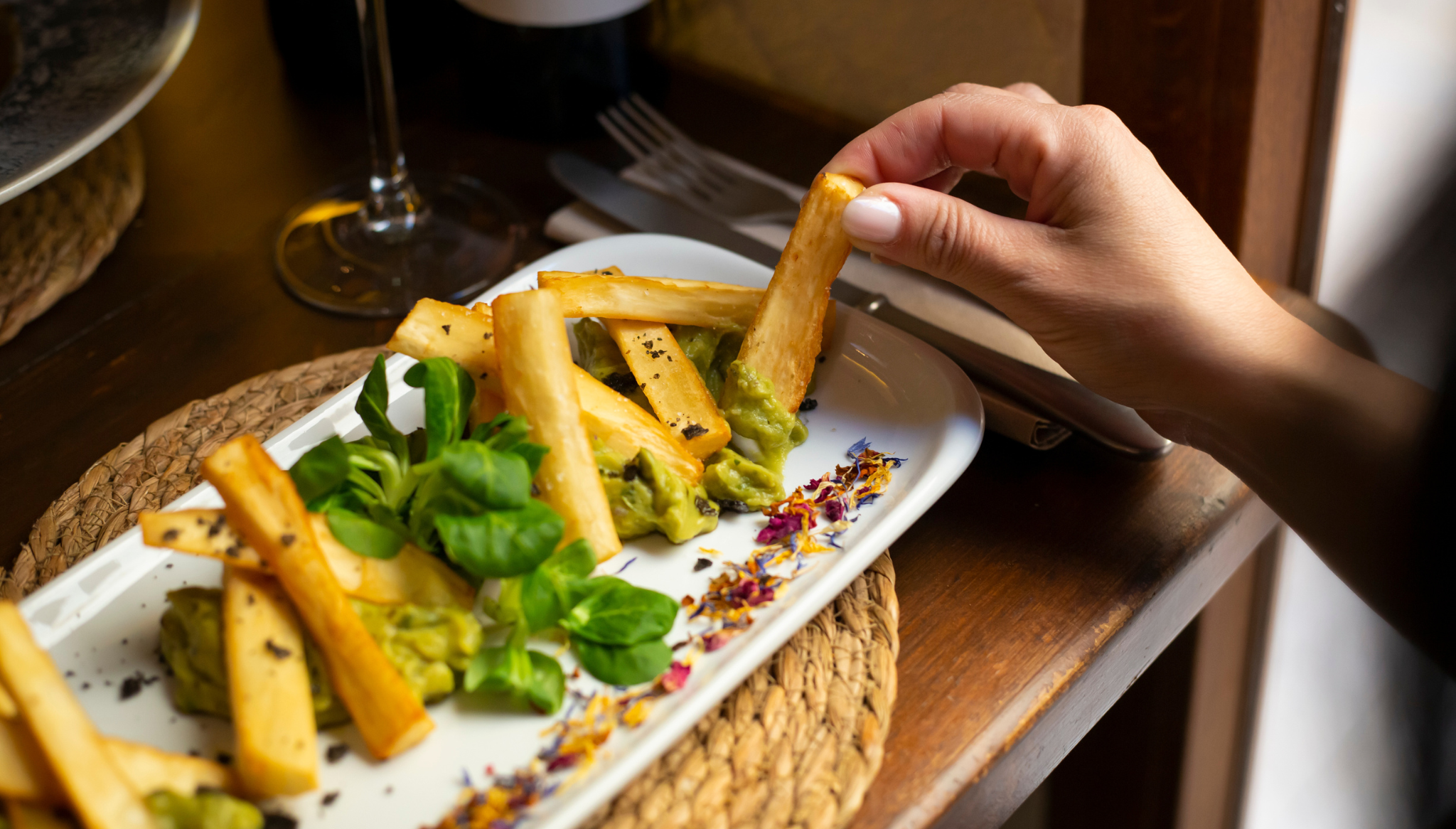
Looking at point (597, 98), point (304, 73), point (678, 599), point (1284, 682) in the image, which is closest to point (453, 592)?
point (678, 599)

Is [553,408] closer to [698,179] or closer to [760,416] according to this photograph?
[760,416]

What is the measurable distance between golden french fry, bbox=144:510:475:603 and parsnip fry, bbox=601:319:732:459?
0.26 m

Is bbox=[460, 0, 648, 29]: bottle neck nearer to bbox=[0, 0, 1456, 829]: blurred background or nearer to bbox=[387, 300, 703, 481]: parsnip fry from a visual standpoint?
bbox=[0, 0, 1456, 829]: blurred background

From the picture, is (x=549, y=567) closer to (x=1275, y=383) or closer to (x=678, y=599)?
(x=678, y=599)

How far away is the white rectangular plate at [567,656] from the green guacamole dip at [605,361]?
11cm

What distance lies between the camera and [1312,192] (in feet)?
5.55

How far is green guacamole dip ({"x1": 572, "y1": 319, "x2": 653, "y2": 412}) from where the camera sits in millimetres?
1109

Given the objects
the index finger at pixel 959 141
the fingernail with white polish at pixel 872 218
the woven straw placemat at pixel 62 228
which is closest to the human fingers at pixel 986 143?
the index finger at pixel 959 141

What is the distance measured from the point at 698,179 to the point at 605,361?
2.08 ft

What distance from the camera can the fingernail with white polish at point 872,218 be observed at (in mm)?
1051

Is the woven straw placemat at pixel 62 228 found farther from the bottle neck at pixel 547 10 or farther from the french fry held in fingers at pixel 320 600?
the french fry held in fingers at pixel 320 600

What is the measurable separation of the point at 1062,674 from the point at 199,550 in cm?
76

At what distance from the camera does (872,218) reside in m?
1.05

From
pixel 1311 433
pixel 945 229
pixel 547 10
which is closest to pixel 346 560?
pixel 945 229
